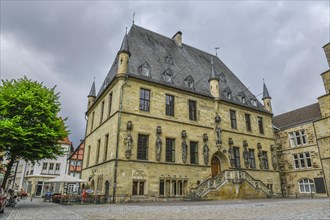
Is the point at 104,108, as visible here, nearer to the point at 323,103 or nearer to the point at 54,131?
the point at 54,131

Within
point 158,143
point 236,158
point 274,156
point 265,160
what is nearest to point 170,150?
point 158,143

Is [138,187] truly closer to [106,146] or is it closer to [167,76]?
[106,146]

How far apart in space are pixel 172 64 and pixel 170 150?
30.7ft

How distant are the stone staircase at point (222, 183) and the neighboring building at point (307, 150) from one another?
6.97 m

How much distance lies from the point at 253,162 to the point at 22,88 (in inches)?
849

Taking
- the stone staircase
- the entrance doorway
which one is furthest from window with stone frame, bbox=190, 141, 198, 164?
the entrance doorway

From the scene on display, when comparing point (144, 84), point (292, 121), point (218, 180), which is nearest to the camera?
point (218, 180)

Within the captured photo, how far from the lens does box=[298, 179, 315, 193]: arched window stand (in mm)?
24820

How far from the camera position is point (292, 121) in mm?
29188

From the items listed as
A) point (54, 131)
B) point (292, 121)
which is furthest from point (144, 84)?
point (292, 121)

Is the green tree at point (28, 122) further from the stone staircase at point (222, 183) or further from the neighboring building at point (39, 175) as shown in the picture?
the neighboring building at point (39, 175)

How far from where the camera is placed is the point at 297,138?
90.0ft

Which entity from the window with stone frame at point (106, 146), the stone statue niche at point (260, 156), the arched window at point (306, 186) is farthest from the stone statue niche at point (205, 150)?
the arched window at point (306, 186)

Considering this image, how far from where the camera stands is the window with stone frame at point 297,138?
26688 mm
